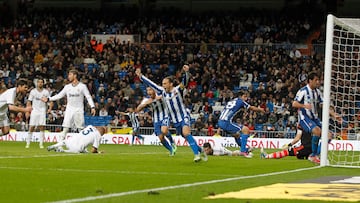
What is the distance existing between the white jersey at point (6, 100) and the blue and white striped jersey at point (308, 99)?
6.52 meters

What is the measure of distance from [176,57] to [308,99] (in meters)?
22.6

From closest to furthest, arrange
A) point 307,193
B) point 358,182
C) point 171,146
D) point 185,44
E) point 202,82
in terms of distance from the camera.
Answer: point 307,193 → point 358,182 → point 171,146 → point 202,82 → point 185,44

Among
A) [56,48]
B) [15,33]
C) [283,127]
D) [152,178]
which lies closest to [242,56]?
[283,127]

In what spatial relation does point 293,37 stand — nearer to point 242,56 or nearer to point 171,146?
point 242,56

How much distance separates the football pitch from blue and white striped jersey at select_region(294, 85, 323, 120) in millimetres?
1272

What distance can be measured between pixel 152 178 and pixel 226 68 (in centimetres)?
2662

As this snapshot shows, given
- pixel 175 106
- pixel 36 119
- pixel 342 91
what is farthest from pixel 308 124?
pixel 36 119

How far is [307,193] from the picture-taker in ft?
33.9

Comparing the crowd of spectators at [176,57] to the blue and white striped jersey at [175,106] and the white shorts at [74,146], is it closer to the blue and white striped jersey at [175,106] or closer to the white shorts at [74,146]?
the white shorts at [74,146]

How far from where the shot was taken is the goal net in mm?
17469

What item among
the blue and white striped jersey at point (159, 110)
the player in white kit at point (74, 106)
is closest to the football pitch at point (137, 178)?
the blue and white striped jersey at point (159, 110)

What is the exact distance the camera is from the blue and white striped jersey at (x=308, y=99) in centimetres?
1883

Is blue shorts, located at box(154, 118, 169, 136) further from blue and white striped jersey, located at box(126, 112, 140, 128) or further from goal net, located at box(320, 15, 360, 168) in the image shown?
blue and white striped jersey, located at box(126, 112, 140, 128)

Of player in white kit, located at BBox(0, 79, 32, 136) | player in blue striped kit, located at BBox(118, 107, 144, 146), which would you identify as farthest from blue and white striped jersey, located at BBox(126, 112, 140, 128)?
player in white kit, located at BBox(0, 79, 32, 136)
